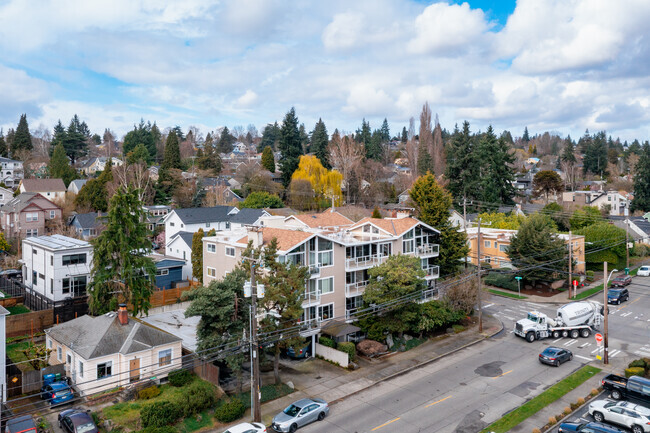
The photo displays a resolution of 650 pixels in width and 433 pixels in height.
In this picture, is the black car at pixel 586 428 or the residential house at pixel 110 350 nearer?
the black car at pixel 586 428

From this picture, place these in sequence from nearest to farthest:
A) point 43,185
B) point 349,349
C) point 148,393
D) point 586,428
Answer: point 586,428 → point 148,393 → point 349,349 → point 43,185

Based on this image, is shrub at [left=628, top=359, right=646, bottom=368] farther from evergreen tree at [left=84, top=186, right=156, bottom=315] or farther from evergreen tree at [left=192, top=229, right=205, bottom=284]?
evergreen tree at [left=192, top=229, right=205, bottom=284]

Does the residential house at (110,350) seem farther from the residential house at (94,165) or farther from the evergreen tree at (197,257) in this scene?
the residential house at (94,165)

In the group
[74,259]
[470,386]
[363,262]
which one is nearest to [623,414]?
[470,386]

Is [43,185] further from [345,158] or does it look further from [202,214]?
[345,158]

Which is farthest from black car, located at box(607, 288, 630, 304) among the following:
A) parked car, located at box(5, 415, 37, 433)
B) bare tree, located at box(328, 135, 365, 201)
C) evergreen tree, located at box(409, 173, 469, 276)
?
parked car, located at box(5, 415, 37, 433)

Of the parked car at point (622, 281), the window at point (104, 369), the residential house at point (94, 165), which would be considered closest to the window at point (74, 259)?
the window at point (104, 369)
